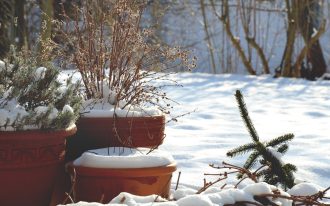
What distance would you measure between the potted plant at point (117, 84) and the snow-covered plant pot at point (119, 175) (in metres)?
0.34

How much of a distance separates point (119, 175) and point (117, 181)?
0.11 feet

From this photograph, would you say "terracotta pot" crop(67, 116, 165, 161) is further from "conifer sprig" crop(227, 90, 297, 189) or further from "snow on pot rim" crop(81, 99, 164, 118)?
"conifer sprig" crop(227, 90, 297, 189)

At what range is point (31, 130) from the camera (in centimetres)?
239

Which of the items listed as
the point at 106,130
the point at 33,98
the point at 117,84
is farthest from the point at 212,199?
the point at 117,84

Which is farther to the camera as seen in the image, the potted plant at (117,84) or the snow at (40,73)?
the potted plant at (117,84)

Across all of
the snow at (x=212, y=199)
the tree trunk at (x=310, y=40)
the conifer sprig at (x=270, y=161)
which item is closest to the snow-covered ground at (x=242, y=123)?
the conifer sprig at (x=270, y=161)

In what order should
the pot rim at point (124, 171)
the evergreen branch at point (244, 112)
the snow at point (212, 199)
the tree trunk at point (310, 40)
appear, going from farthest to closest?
the tree trunk at point (310, 40)
the pot rim at point (124, 171)
the evergreen branch at point (244, 112)
the snow at point (212, 199)

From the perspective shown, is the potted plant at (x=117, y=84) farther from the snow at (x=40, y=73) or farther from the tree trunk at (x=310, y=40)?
the tree trunk at (x=310, y=40)

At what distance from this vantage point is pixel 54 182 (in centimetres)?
258

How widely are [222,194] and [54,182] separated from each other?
126cm

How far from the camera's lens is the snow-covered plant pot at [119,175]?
2492mm

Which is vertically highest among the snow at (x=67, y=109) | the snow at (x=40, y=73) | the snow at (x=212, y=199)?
the snow at (x=40, y=73)

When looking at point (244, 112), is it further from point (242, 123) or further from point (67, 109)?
point (242, 123)

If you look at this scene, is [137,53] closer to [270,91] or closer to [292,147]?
[292,147]
